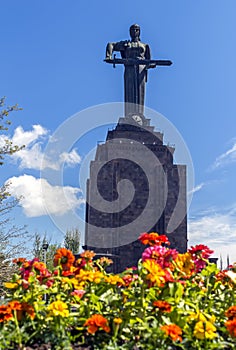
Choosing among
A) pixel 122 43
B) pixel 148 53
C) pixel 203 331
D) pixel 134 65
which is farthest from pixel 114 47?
pixel 203 331

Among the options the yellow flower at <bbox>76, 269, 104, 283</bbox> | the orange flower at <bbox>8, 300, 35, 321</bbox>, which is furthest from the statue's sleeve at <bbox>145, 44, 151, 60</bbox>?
the orange flower at <bbox>8, 300, 35, 321</bbox>

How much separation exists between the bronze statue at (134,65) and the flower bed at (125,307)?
15.5 metres

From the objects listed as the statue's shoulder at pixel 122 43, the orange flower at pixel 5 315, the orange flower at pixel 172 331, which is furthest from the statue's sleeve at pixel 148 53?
the orange flower at pixel 172 331

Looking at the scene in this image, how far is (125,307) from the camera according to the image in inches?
105

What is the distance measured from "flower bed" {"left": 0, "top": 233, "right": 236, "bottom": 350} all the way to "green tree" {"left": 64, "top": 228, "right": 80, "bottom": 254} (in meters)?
26.4

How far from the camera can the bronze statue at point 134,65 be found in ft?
59.5

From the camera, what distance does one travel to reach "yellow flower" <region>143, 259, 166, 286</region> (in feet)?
8.39

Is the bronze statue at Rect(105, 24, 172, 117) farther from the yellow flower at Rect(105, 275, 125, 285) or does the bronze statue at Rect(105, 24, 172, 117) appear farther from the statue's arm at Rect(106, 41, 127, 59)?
the yellow flower at Rect(105, 275, 125, 285)

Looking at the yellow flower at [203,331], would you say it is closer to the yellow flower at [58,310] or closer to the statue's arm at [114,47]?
the yellow flower at [58,310]

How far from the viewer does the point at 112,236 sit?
52.1 feet

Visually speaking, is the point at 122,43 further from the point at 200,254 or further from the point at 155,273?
the point at 155,273

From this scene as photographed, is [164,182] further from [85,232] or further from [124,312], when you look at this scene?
[124,312]

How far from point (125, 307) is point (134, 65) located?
54.8 feet

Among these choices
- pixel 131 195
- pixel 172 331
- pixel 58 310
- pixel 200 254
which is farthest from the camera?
pixel 131 195
